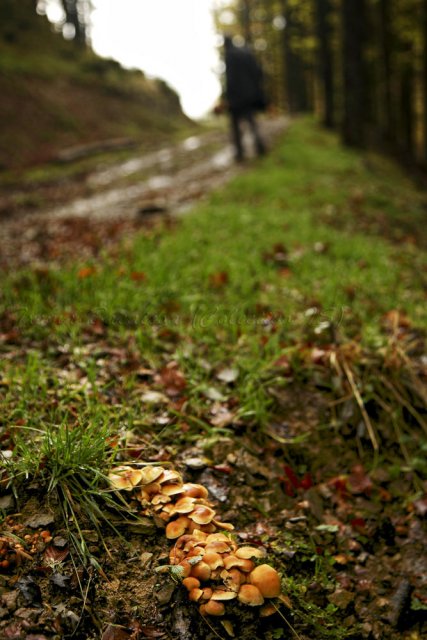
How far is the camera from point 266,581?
1811 millimetres

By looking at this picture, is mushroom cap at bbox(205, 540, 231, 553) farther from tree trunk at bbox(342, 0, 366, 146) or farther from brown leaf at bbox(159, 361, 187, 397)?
tree trunk at bbox(342, 0, 366, 146)

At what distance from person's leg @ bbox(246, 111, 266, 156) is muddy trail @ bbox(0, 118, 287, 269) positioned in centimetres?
26

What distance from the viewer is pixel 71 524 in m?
1.99

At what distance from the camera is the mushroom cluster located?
1791 millimetres

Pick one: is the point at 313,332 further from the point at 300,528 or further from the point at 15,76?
the point at 15,76

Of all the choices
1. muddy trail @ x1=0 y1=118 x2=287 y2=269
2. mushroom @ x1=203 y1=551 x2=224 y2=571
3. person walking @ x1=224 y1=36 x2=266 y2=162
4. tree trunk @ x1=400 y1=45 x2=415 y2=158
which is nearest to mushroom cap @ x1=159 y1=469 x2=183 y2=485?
mushroom @ x1=203 y1=551 x2=224 y2=571

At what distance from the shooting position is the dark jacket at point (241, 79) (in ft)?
34.9

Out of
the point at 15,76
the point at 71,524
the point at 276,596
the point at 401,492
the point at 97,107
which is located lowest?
the point at 401,492

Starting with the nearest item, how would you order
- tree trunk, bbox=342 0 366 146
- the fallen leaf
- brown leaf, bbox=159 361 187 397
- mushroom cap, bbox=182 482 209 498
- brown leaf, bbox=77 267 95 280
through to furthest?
mushroom cap, bbox=182 482 209 498
brown leaf, bbox=159 361 187 397
the fallen leaf
brown leaf, bbox=77 267 95 280
tree trunk, bbox=342 0 366 146

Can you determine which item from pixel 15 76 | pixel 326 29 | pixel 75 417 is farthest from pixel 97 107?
pixel 75 417

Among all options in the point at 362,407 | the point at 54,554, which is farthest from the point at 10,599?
the point at 362,407

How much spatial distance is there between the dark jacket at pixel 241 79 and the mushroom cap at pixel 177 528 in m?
10.3

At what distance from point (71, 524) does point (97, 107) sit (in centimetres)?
2191

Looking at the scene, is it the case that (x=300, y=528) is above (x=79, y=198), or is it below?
below
